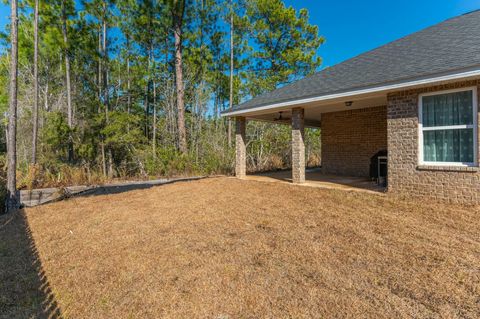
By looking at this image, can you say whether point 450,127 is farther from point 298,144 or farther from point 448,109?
point 298,144

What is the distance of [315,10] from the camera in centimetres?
1889

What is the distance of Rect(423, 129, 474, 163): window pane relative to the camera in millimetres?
5070

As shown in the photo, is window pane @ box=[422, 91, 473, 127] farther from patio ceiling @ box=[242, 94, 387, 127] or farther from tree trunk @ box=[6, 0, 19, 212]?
tree trunk @ box=[6, 0, 19, 212]

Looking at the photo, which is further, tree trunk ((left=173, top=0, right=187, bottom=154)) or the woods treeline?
tree trunk ((left=173, top=0, right=187, bottom=154))

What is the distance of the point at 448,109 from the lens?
17.2 ft

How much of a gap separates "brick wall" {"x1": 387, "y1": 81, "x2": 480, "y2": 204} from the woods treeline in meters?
7.69

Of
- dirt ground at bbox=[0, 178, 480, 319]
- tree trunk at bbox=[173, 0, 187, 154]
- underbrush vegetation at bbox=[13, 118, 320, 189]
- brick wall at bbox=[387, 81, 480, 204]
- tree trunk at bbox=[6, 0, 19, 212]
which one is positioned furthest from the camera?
tree trunk at bbox=[173, 0, 187, 154]

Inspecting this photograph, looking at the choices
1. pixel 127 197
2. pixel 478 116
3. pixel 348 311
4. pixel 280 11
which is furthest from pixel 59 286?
pixel 280 11

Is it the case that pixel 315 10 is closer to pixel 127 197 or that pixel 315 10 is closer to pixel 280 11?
pixel 280 11

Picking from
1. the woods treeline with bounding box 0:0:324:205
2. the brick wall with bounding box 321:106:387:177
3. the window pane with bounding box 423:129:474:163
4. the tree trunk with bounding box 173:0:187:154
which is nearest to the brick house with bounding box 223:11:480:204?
the window pane with bounding box 423:129:474:163

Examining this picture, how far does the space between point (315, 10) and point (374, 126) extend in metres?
13.5

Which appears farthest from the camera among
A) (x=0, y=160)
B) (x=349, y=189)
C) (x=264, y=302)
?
(x=0, y=160)

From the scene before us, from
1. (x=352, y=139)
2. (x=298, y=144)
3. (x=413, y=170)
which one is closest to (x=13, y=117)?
(x=298, y=144)

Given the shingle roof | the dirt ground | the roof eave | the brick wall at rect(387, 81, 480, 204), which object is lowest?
the dirt ground
